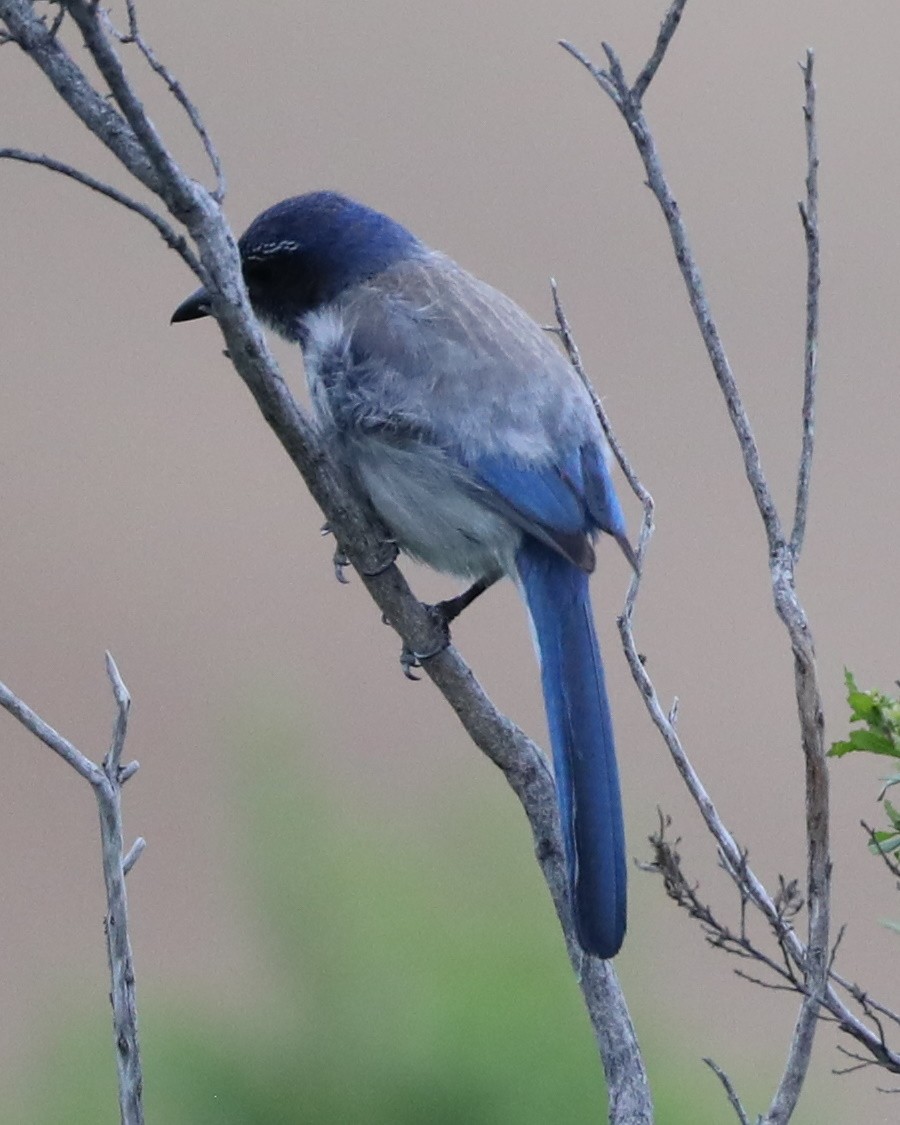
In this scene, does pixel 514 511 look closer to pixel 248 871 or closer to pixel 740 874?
pixel 740 874

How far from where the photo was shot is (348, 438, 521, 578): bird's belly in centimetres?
194

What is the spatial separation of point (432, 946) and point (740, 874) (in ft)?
4.51

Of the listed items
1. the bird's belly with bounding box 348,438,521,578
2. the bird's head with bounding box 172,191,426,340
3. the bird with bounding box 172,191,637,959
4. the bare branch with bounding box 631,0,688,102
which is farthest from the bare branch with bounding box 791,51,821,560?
the bird's head with bounding box 172,191,426,340

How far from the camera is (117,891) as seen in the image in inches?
48.2

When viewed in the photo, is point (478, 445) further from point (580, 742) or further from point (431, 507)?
point (580, 742)

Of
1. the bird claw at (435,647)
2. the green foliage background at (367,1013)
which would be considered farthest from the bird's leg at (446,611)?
the green foliage background at (367,1013)

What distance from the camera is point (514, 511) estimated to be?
6.26 feet

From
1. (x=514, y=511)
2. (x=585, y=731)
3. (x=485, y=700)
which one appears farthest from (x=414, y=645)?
(x=514, y=511)

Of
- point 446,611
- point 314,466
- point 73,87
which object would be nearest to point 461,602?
point 446,611

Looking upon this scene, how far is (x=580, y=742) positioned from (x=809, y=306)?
539 millimetres

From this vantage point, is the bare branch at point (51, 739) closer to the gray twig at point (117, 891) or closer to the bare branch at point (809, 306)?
the gray twig at point (117, 891)

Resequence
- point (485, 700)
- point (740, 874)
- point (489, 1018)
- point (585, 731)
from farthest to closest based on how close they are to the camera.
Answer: point (489, 1018) < point (585, 731) < point (485, 700) < point (740, 874)

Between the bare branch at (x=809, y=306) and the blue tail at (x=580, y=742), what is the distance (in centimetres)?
34

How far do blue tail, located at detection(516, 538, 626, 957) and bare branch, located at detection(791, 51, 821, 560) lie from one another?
34cm
